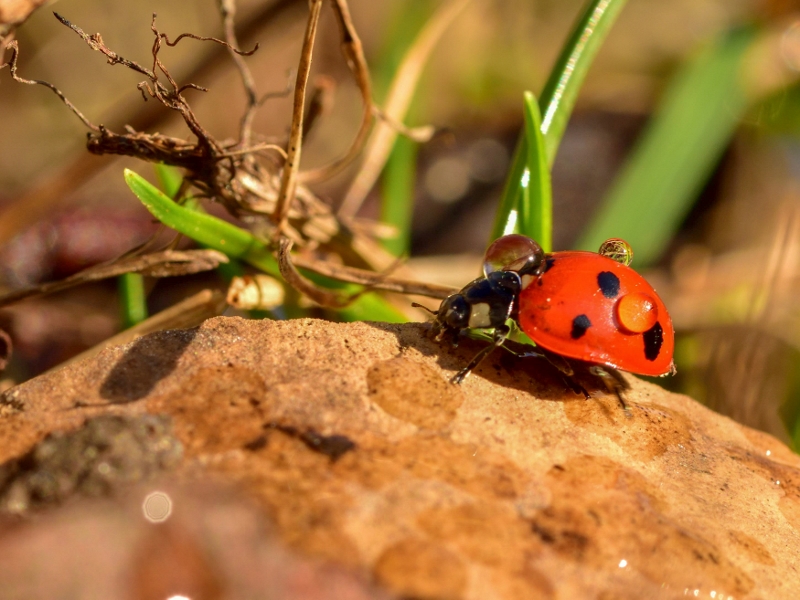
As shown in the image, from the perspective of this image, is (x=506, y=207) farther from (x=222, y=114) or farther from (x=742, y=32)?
(x=742, y=32)

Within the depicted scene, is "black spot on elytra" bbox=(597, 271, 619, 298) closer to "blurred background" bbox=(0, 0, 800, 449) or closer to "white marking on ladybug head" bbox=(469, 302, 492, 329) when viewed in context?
"white marking on ladybug head" bbox=(469, 302, 492, 329)

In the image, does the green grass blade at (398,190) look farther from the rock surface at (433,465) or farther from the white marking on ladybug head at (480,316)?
the rock surface at (433,465)

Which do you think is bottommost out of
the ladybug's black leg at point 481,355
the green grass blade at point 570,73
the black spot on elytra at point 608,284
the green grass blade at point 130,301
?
the green grass blade at point 130,301

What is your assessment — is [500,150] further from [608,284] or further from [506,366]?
[506,366]

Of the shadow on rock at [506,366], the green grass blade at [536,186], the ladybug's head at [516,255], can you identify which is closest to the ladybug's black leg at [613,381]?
the shadow on rock at [506,366]

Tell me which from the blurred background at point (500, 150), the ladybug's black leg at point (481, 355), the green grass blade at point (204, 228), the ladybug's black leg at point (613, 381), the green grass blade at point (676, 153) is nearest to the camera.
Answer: the ladybug's black leg at point (481, 355)

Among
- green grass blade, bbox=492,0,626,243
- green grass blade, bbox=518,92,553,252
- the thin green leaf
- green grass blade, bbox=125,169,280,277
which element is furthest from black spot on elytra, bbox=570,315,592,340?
the thin green leaf
